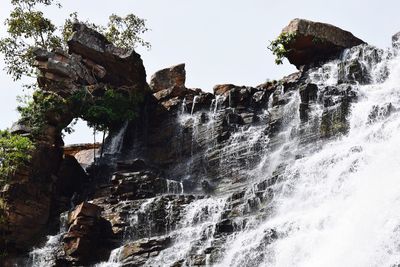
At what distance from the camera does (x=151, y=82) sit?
36.9 meters

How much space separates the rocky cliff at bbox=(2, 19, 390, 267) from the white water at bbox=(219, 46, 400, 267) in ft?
1.61

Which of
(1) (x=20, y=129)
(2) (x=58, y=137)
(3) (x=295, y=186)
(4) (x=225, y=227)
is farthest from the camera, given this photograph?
(2) (x=58, y=137)

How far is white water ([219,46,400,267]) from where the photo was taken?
1570 cm

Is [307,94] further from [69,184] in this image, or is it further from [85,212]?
[69,184]

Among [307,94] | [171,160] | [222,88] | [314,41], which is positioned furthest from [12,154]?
[314,41]

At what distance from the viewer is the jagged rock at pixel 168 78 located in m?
36.8

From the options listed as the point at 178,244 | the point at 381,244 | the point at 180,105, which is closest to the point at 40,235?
the point at 178,244

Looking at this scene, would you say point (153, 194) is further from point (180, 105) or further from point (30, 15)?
point (30, 15)

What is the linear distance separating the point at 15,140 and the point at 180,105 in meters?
9.12

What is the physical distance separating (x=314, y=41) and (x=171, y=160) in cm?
925

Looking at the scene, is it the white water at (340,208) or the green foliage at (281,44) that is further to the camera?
the green foliage at (281,44)

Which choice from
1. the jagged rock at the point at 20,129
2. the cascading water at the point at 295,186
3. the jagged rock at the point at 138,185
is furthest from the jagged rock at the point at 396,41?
the jagged rock at the point at 20,129

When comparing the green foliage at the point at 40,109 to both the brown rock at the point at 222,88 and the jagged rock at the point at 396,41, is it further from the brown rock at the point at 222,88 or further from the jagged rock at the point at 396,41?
the jagged rock at the point at 396,41

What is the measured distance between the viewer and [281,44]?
3139 centimetres
